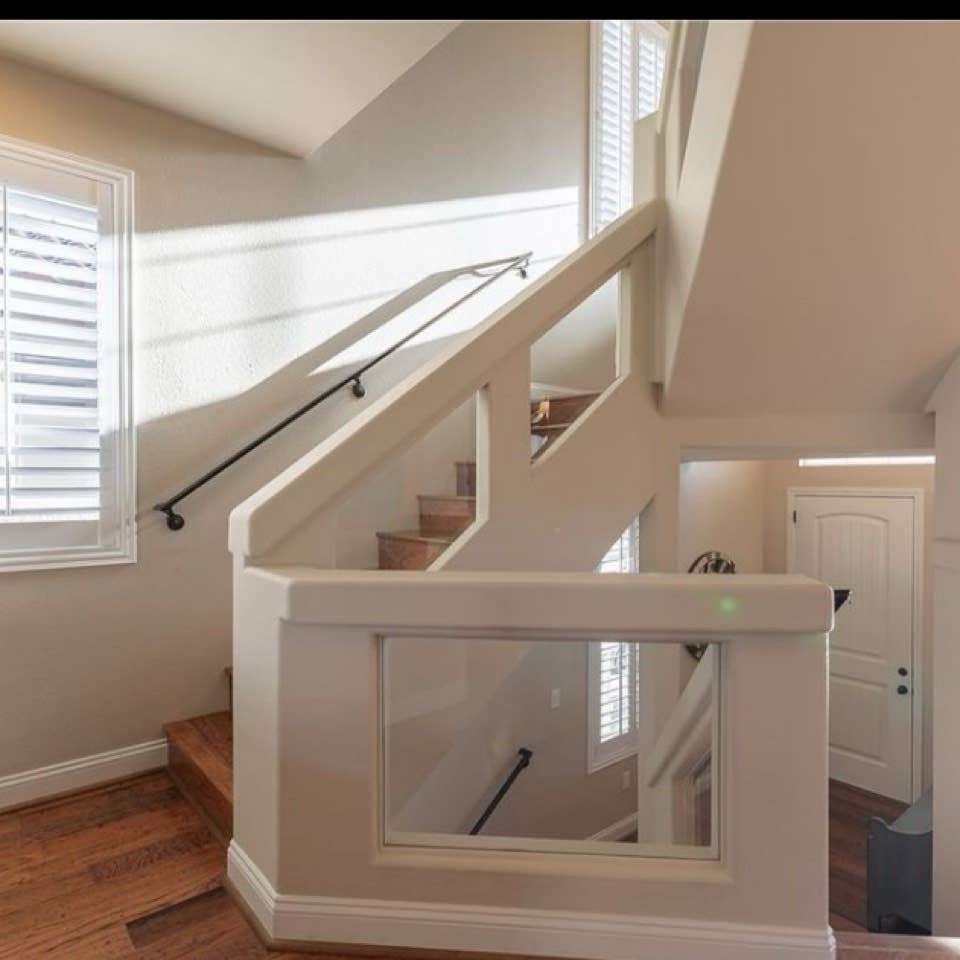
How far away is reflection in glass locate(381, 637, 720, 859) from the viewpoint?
1.53 meters

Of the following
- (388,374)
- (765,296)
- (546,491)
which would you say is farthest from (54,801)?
(765,296)

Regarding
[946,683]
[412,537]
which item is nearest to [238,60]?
[412,537]

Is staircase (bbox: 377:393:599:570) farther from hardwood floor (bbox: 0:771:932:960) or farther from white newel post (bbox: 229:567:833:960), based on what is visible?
hardwood floor (bbox: 0:771:932:960)

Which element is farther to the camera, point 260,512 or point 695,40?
point 695,40

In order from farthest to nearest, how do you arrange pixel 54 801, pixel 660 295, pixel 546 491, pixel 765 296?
pixel 54 801 < pixel 660 295 < pixel 546 491 < pixel 765 296

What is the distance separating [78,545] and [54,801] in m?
0.89

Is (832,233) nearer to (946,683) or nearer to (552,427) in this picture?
(552,427)

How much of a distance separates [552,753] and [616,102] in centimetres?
463

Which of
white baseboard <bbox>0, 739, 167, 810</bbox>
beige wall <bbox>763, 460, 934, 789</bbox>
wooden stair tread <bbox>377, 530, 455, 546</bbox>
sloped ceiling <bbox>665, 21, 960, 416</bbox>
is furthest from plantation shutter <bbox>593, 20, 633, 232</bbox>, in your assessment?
white baseboard <bbox>0, 739, 167, 810</bbox>

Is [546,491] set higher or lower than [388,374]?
lower

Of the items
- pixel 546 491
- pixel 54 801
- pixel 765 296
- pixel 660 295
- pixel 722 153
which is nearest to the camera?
pixel 722 153

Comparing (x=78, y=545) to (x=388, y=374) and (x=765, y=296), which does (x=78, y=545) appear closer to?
(x=388, y=374)

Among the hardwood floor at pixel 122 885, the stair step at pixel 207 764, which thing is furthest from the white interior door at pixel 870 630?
the stair step at pixel 207 764

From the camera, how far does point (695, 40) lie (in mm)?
1866
